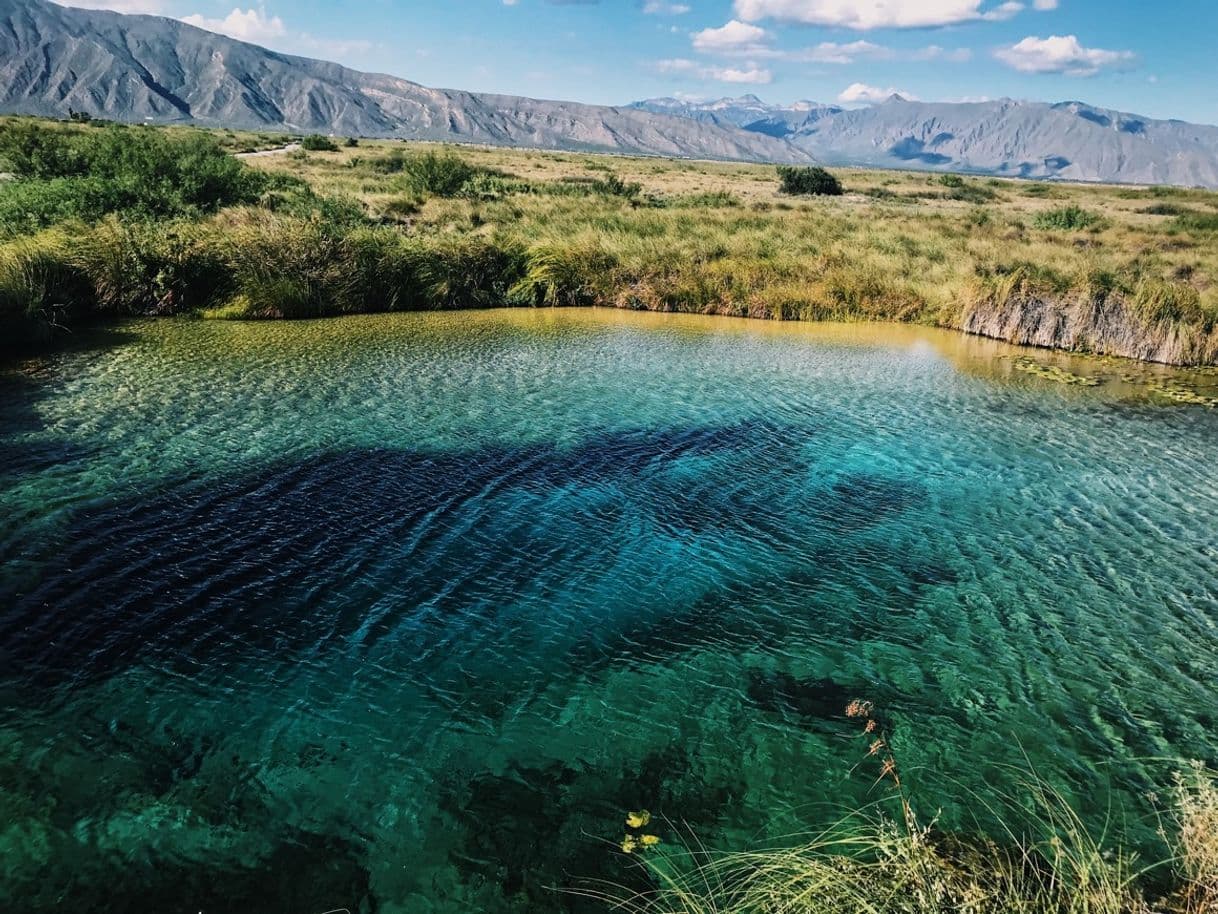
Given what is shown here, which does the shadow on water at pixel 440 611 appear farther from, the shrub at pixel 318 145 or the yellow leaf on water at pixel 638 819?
Answer: the shrub at pixel 318 145

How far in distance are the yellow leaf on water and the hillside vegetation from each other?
16984mm

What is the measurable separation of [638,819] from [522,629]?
2401 mm

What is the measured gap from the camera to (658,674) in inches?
250

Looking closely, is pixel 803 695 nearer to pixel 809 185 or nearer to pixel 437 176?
pixel 437 176

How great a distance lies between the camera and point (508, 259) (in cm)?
2547

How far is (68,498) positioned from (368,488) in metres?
3.38

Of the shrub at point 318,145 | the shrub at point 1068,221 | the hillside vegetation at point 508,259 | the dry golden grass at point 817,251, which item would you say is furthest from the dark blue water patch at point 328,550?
the shrub at point 318,145

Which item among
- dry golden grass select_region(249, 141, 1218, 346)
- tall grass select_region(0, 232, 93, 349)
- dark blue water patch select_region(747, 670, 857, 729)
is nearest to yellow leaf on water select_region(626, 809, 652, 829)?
dark blue water patch select_region(747, 670, 857, 729)

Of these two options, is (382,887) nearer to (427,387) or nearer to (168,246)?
(427,387)

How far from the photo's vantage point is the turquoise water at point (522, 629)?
4.68 metres

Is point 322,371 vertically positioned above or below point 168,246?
below

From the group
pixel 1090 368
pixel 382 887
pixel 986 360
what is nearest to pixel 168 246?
pixel 382 887

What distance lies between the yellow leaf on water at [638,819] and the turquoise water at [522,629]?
6 centimetres

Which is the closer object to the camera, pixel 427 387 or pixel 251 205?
pixel 427 387
